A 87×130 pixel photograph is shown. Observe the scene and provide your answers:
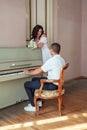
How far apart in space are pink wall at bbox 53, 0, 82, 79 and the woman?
1618 millimetres

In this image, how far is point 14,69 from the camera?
312 cm

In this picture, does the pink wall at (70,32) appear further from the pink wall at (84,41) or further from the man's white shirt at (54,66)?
the man's white shirt at (54,66)

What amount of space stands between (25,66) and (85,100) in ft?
4.91

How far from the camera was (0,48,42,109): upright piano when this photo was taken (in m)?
3.00

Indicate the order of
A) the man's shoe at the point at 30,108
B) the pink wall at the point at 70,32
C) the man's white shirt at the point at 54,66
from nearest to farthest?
the man's white shirt at the point at 54,66
the man's shoe at the point at 30,108
the pink wall at the point at 70,32

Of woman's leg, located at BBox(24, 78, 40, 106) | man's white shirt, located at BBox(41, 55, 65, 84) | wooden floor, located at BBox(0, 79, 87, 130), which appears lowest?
wooden floor, located at BBox(0, 79, 87, 130)

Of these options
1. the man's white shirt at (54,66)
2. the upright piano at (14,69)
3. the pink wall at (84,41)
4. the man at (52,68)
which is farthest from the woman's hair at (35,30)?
the pink wall at (84,41)

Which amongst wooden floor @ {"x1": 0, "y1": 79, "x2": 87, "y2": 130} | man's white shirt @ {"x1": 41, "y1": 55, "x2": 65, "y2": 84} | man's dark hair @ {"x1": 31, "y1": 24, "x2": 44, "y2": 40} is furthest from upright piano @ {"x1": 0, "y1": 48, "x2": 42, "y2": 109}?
man's white shirt @ {"x1": 41, "y1": 55, "x2": 65, "y2": 84}

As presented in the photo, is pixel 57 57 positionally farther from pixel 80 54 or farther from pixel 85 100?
pixel 80 54

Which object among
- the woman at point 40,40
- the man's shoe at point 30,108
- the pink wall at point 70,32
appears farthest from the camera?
the pink wall at point 70,32

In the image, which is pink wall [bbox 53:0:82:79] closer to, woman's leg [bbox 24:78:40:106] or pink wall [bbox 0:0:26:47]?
pink wall [bbox 0:0:26:47]

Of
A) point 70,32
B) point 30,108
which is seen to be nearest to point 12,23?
point 30,108

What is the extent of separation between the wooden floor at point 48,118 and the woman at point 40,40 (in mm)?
910

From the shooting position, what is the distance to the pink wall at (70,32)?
5.60 m
